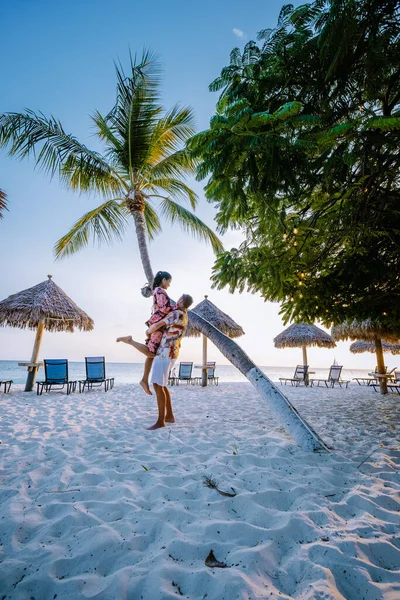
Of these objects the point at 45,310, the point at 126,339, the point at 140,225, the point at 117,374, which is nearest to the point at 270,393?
the point at 126,339

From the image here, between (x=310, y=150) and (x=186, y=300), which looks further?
(x=186, y=300)

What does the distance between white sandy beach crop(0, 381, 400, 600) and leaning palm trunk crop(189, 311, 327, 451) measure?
20 cm

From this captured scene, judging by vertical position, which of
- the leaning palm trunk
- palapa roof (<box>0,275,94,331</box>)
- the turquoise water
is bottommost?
the turquoise water

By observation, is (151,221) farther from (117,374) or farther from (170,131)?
(117,374)

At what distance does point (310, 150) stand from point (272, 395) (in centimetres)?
278

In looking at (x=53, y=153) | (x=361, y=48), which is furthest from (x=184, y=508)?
(x=53, y=153)

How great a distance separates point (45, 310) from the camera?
8.98m

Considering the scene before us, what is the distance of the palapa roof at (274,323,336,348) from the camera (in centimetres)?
1512

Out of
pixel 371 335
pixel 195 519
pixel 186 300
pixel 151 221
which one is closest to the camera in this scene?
pixel 195 519

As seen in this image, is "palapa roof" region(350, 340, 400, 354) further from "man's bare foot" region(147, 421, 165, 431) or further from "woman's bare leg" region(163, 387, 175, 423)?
"man's bare foot" region(147, 421, 165, 431)

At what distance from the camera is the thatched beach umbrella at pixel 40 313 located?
29.2 ft

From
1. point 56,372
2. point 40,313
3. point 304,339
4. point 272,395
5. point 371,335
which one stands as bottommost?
point 56,372

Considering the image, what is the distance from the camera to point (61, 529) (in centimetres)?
151

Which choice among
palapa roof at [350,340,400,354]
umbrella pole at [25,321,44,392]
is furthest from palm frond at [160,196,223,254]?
palapa roof at [350,340,400,354]
